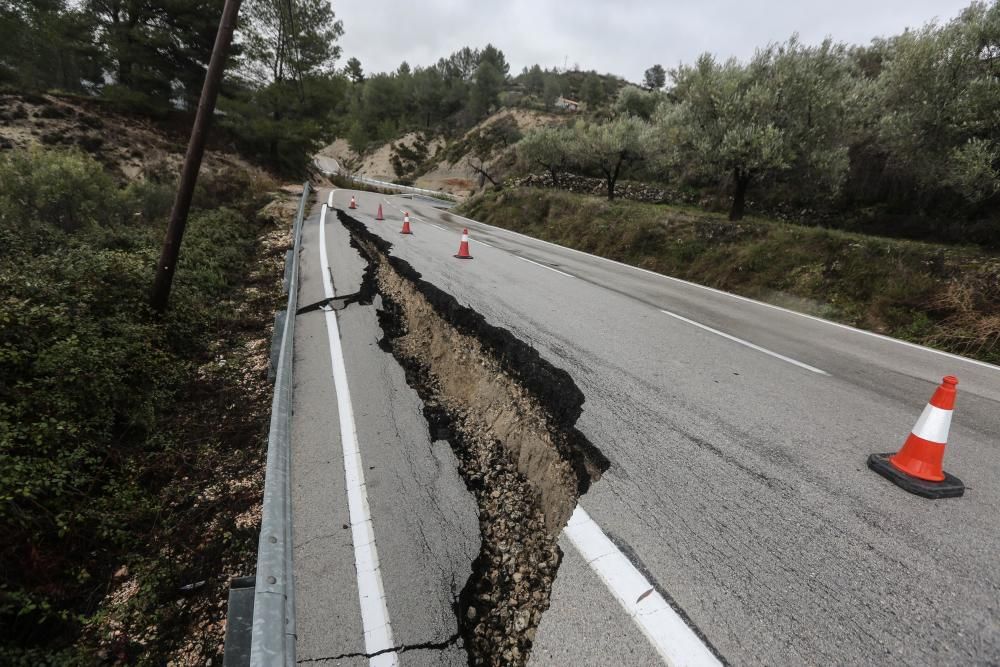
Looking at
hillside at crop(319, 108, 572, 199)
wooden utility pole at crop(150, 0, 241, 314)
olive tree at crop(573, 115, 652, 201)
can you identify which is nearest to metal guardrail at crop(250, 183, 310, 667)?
wooden utility pole at crop(150, 0, 241, 314)

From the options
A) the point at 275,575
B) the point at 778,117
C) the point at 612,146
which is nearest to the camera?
the point at 275,575

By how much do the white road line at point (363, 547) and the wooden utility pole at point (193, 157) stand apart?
352cm

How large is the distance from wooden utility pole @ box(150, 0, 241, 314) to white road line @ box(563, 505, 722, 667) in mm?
6692

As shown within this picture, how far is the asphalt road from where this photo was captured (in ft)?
6.63

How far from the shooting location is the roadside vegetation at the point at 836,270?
24.8 ft

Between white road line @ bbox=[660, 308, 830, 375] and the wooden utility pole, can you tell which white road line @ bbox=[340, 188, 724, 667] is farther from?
the wooden utility pole

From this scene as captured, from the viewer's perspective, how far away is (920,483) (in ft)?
9.79

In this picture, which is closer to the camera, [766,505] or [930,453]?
[766,505]

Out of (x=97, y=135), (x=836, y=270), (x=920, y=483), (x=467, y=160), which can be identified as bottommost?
(x=920, y=483)

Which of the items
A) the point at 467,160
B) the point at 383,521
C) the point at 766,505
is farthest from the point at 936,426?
the point at 467,160

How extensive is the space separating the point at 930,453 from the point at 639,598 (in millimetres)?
2657

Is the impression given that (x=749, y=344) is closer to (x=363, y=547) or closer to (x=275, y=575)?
(x=363, y=547)

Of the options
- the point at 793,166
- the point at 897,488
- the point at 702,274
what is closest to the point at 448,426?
the point at 897,488

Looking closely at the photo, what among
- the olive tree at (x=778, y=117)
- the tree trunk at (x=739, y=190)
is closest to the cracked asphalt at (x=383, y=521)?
the olive tree at (x=778, y=117)
